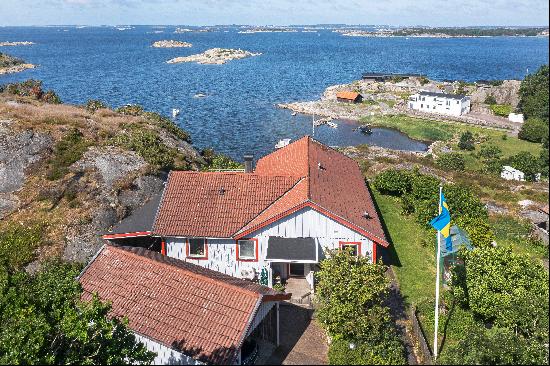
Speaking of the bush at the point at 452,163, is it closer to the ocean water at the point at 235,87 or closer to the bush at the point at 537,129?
the ocean water at the point at 235,87

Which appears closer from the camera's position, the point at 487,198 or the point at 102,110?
the point at 487,198

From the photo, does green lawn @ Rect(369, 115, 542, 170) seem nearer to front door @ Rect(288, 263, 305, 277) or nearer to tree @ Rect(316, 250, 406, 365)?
front door @ Rect(288, 263, 305, 277)

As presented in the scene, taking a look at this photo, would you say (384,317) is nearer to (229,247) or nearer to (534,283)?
(534,283)

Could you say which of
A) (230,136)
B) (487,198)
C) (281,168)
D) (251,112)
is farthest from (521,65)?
(281,168)

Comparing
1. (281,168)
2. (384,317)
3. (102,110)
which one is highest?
(102,110)

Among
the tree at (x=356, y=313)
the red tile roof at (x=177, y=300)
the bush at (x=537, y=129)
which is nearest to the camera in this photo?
the bush at (x=537, y=129)

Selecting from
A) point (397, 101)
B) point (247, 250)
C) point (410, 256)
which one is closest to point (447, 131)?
point (397, 101)

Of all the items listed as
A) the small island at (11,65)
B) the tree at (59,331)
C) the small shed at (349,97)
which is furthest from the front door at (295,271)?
Answer: the small island at (11,65)
